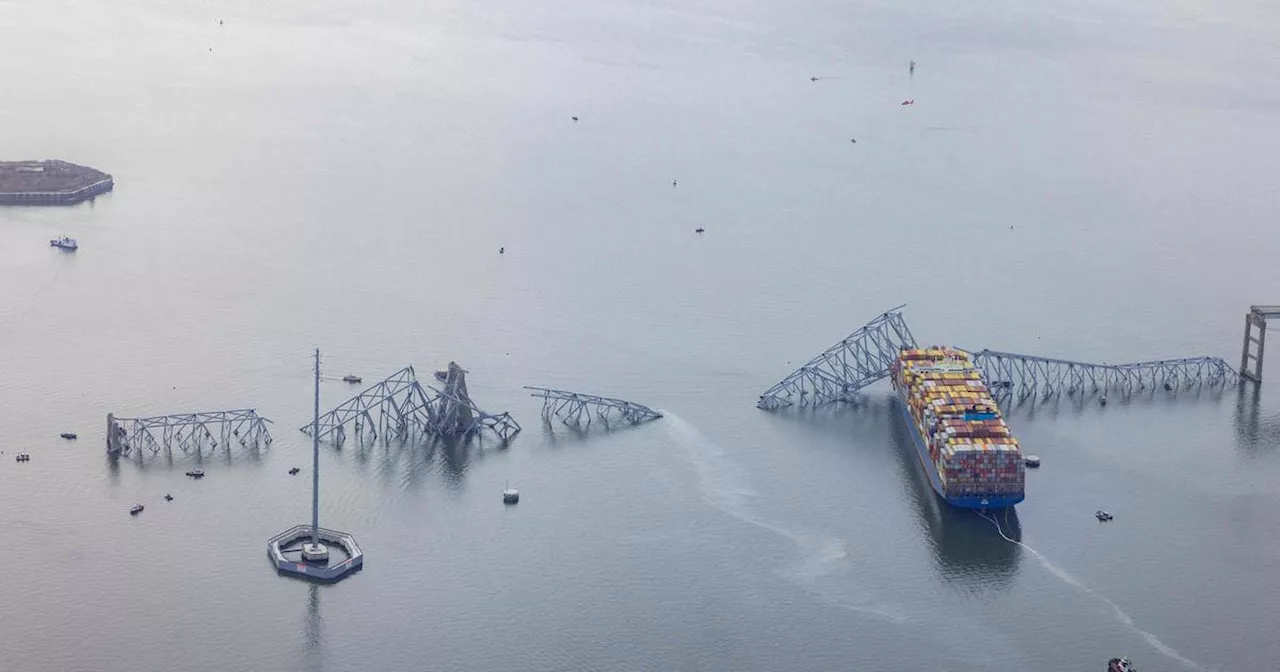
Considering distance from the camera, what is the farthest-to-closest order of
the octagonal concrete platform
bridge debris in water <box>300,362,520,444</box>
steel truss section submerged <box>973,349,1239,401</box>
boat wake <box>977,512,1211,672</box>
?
steel truss section submerged <box>973,349,1239,401</box> → bridge debris in water <box>300,362,520,444</box> → the octagonal concrete platform → boat wake <box>977,512,1211,672</box>

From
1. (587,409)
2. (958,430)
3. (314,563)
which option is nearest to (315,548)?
(314,563)

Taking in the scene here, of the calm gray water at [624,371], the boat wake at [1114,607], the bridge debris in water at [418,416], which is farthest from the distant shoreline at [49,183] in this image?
the boat wake at [1114,607]

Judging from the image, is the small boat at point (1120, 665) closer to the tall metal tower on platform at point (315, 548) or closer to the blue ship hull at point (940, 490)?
the blue ship hull at point (940, 490)

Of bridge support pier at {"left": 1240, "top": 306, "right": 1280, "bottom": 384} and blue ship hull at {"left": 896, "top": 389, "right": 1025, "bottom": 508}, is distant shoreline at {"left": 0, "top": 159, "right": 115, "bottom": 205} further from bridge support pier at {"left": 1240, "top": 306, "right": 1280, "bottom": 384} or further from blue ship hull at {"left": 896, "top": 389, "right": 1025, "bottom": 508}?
bridge support pier at {"left": 1240, "top": 306, "right": 1280, "bottom": 384}

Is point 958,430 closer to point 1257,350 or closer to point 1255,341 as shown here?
point 1257,350

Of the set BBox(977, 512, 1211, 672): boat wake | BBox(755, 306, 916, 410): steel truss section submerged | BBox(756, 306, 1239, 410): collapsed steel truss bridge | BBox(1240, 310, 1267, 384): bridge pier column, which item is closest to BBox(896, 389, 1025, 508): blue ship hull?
BBox(977, 512, 1211, 672): boat wake
